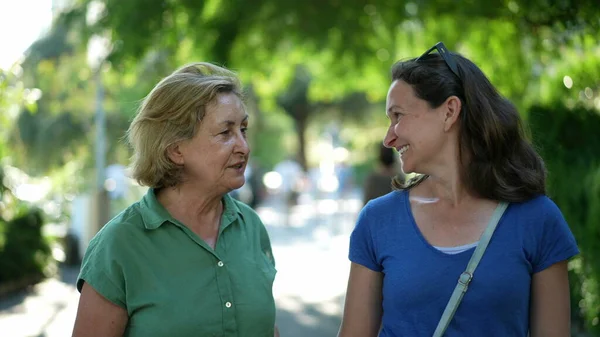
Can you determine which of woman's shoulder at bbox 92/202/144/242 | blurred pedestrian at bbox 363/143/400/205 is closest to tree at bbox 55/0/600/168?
blurred pedestrian at bbox 363/143/400/205

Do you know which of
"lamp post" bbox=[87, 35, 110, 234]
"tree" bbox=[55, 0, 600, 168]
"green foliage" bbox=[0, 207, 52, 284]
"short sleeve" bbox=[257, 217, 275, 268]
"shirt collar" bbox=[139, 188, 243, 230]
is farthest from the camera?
"green foliage" bbox=[0, 207, 52, 284]

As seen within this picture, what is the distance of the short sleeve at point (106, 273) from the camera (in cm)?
298

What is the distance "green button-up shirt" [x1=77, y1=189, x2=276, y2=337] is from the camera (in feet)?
9.88

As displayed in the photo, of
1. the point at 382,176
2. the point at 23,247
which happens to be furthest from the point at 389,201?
the point at 23,247

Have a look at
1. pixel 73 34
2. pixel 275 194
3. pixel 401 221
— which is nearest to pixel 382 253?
pixel 401 221

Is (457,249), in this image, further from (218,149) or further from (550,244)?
(218,149)

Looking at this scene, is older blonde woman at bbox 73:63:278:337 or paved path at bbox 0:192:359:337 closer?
older blonde woman at bbox 73:63:278:337

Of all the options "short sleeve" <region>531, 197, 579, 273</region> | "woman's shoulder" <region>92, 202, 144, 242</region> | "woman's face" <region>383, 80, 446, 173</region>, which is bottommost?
"short sleeve" <region>531, 197, 579, 273</region>

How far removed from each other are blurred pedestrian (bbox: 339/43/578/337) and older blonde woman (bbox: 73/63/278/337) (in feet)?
1.38

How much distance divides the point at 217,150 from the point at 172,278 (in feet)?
1.56

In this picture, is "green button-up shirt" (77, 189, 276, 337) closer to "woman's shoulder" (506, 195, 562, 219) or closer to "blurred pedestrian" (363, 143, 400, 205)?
"woman's shoulder" (506, 195, 562, 219)

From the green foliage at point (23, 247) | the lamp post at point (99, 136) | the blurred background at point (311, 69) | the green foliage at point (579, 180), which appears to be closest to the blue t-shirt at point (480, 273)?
the blurred background at point (311, 69)

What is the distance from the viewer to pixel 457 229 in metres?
2.89

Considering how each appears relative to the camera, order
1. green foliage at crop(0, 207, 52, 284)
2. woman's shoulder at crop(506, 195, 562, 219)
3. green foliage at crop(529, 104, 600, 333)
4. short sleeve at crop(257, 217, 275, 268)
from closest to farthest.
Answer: woman's shoulder at crop(506, 195, 562, 219)
short sleeve at crop(257, 217, 275, 268)
green foliage at crop(529, 104, 600, 333)
green foliage at crop(0, 207, 52, 284)
